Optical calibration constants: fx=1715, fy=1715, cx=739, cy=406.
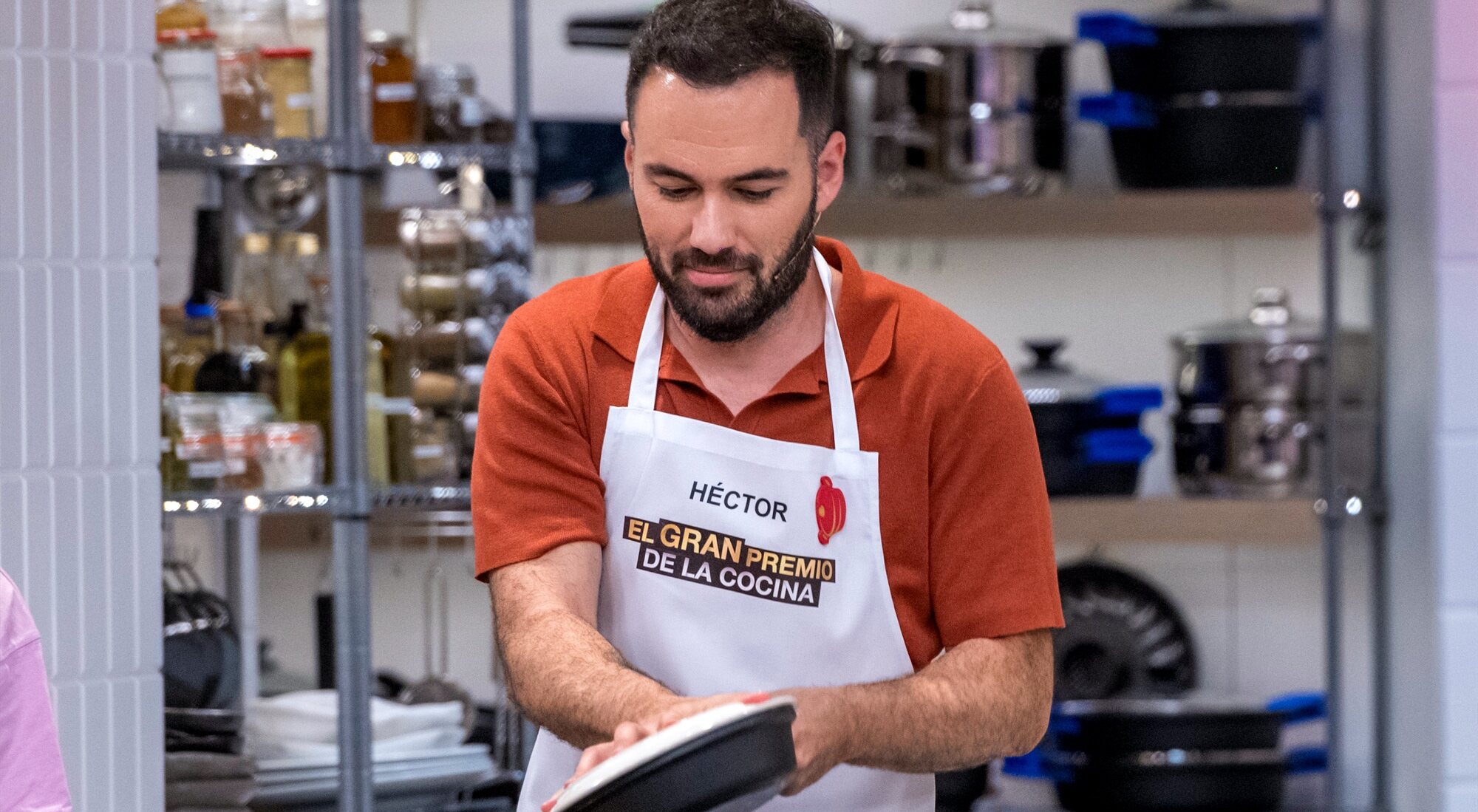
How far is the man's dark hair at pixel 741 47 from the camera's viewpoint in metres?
1.21

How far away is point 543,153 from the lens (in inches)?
111

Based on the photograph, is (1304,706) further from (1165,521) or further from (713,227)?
(713,227)

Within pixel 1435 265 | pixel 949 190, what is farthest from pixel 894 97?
pixel 1435 265

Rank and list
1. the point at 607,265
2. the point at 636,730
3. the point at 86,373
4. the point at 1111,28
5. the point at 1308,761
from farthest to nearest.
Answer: the point at 607,265 < the point at 1308,761 < the point at 1111,28 < the point at 86,373 < the point at 636,730

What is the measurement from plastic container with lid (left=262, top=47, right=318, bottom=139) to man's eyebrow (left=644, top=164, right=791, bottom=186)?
120 cm

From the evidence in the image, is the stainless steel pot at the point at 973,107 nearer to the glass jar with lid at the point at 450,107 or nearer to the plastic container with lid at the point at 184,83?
the glass jar with lid at the point at 450,107

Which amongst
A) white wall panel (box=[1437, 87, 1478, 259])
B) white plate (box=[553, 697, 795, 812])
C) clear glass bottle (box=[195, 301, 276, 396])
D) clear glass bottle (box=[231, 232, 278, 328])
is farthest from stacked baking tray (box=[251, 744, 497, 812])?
white wall panel (box=[1437, 87, 1478, 259])

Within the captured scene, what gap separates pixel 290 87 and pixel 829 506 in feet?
4.21

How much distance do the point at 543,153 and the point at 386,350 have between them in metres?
0.55

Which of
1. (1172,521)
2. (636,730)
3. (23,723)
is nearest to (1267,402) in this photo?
(1172,521)

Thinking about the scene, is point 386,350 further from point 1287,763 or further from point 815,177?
point 1287,763

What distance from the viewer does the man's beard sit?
1.24 m

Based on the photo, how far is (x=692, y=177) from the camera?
1.21 meters

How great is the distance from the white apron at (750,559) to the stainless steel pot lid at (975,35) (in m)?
1.47
